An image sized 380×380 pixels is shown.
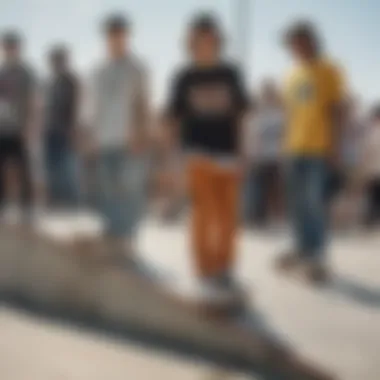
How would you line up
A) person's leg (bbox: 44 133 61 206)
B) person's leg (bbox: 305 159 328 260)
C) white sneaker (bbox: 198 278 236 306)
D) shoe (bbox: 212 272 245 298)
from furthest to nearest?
person's leg (bbox: 44 133 61 206) → person's leg (bbox: 305 159 328 260) → shoe (bbox: 212 272 245 298) → white sneaker (bbox: 198 278 236 306)

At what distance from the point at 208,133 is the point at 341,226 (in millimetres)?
3525

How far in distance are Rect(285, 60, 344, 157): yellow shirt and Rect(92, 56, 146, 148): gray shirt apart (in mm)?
800

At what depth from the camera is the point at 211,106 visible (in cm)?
418

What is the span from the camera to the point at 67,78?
21.3ft

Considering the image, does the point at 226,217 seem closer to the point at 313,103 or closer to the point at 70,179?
the point at 313,103

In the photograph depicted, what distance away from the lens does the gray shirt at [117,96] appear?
4910 mm

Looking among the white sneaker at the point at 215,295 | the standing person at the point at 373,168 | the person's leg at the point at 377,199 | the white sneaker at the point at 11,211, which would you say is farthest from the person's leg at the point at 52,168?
the white sneaker at the point at 215,295

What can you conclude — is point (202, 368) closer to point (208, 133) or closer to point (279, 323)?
point (279, 323)

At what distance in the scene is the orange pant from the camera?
4055 millimetres

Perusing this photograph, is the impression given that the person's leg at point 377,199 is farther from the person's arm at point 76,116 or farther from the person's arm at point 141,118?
the person's arm at point 141,118

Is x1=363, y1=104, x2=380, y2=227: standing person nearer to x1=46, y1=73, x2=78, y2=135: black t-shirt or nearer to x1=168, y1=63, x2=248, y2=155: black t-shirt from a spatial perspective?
x1=46, y1=73, x2=78, y2=135: black t-shirt

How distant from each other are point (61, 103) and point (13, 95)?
1.09 m

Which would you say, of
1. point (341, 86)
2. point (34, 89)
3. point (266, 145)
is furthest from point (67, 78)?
point (341, 86)

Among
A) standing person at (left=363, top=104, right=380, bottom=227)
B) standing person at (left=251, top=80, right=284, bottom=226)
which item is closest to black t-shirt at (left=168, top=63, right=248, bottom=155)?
standing person at (left=251, top=80, right=284, bottom=226)
